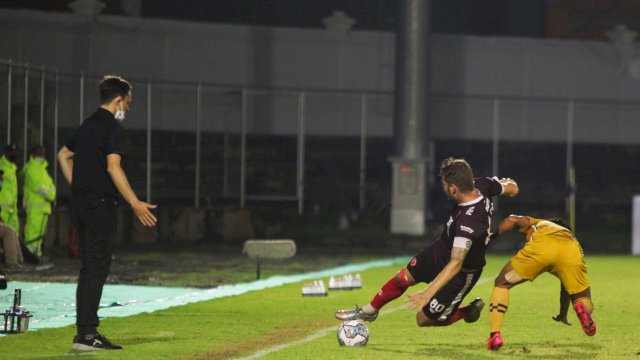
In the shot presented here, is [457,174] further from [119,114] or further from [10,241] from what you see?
[10,241]

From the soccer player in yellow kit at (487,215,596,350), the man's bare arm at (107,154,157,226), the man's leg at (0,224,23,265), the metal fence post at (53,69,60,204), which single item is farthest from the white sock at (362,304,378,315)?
the metal fence post at (53,69,60,204)

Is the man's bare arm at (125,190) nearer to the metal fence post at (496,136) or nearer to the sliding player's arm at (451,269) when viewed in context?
the sliding player's arm at (451,269)

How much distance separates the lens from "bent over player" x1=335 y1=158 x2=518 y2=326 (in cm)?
1131

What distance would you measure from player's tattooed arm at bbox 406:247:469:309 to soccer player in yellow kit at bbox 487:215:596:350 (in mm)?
849

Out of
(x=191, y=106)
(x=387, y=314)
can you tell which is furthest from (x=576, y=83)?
(x=387, y=314)

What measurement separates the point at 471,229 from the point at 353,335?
5.09 ft

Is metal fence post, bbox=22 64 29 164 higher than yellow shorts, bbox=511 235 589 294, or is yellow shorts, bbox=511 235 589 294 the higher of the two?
metal fence post, bbox=22 64 29 164

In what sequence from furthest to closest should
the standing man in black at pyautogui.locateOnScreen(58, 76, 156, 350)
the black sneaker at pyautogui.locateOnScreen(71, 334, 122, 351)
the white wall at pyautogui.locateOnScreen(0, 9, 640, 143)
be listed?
the white wall at pyautogui.locateOnScreen(0, 9, 640, 143)
the black sneaker at pyautogui.locateOnScreen(71, 334, 122, 351)
the standing man in black at pyautogui.locateOnScreen(58, 76, 156, 350)

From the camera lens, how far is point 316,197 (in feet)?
133

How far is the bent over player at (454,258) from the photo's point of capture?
37.1 feet

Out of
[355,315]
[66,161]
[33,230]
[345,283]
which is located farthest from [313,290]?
[33,230]

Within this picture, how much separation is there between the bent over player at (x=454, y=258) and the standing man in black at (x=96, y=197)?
87.1 inches

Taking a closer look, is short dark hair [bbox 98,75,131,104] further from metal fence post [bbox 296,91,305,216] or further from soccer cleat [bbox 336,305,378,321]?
metal fence post [bbox 296,91,305,216]

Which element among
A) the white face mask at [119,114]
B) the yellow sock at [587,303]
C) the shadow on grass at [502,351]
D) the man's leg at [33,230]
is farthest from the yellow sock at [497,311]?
the man's leg at [33,230]
